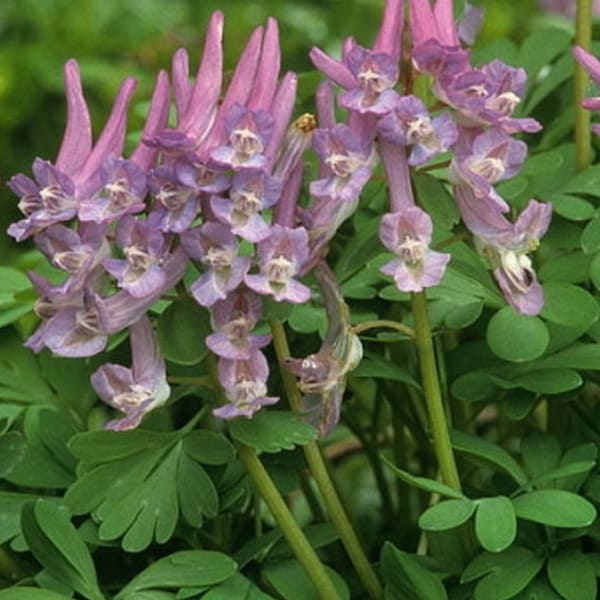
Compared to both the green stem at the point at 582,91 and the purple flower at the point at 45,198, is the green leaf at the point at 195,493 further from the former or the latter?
the green stem at the point at 582,91

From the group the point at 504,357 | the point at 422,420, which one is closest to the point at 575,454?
the point at 504,357

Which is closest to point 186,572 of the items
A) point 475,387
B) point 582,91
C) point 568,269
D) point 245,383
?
point 245,383

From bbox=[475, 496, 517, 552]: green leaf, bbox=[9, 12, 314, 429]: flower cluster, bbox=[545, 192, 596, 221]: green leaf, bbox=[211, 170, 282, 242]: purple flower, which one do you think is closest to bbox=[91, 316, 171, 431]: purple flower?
bbox=[9, 12, 314, 429]: flower cluster

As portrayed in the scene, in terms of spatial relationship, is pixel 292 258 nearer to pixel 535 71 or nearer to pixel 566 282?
pixel 566 282

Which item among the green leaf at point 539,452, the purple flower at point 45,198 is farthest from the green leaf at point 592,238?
the purple flower at point 45,198

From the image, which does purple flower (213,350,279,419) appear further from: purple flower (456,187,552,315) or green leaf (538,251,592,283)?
green leaf (538,251,592,283)

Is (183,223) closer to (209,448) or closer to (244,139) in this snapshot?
(244,139)
